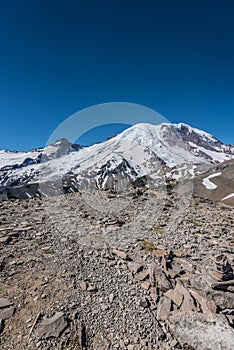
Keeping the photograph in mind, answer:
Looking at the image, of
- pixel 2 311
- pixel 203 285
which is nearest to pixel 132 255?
pixel 203 285

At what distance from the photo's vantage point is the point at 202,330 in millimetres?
6621

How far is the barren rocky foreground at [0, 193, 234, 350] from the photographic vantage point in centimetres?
639

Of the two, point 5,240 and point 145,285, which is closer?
point 145,285

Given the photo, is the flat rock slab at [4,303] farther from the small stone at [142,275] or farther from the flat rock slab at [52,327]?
the small stone at [142,275]

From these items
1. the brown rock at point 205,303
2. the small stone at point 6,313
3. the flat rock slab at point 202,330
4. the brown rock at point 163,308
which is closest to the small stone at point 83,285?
the small stone at point 6,313

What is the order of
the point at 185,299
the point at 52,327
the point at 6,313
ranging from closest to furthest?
the point at 52,327 → the point at 6,313 → the point at 185,299

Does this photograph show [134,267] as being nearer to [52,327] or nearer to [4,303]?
[52,327]

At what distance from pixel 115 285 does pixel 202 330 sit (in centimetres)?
334

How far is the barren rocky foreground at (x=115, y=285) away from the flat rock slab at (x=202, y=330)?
28 mm

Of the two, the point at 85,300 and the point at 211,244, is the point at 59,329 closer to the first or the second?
the point at 85,300

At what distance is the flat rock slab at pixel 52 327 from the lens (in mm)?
6195

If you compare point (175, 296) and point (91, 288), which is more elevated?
point (91, 288)

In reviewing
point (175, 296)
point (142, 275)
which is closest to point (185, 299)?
point (175, 296)

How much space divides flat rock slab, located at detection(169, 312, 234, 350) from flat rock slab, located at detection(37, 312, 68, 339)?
3.45 metres
